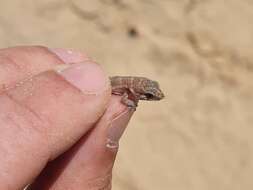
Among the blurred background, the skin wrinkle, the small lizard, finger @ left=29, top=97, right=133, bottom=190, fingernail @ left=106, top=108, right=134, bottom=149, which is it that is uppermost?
the blurred background

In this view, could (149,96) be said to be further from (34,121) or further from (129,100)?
(34,121)

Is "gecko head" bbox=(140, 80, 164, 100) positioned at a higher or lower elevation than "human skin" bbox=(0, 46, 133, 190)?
higher

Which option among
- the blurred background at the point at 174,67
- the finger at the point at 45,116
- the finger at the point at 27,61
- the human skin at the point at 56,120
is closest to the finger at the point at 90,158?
the human skin at the point at 56,120

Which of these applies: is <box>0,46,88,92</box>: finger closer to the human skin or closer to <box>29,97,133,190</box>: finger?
the human skin

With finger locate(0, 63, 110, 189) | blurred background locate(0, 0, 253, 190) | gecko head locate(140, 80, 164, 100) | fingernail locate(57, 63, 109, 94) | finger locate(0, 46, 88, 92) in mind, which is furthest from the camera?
blurred background locate(0, 0, 253, 190)

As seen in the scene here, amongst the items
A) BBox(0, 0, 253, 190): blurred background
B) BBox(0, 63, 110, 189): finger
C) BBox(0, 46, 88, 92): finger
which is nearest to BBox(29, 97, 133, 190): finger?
BBox(0, 63, 110, 189): finger

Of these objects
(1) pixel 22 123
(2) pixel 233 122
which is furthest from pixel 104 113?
(2) pixel 233 122

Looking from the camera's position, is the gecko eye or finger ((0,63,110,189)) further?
the gecko eye

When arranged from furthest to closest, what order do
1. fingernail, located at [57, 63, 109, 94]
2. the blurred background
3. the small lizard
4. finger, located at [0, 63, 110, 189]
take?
the blurred background, the small lizard, fingernail, located at [57, 63, 109, 94], finger, located at [0, 63, 110, 189]

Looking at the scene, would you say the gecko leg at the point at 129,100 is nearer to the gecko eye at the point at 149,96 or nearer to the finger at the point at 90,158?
the finger at the point at 90,158
